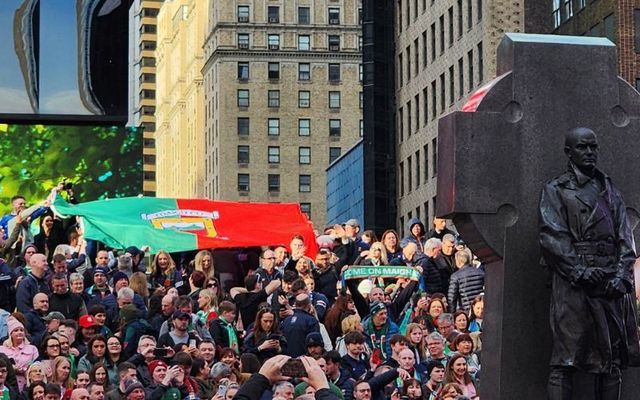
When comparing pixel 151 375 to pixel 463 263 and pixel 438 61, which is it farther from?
pixel 438 61

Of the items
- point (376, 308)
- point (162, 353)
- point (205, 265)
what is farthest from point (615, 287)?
point (205, 265)

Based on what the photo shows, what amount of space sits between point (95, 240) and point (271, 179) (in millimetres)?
124786

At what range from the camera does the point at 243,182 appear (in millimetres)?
154625

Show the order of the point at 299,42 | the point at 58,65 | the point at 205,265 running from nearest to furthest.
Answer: the point at 205,265 < the point at 58,65 < the point at 299,42

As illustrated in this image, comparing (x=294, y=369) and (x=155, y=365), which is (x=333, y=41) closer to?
(x=155, y=365)

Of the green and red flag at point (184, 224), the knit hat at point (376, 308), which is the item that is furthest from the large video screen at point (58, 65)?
the knit hat at point (376, 308)

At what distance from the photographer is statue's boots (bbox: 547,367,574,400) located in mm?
12336

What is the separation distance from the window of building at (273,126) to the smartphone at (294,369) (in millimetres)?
142324

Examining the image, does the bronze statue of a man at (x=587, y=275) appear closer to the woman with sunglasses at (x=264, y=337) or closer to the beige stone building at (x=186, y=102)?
the woman with sunglasses at (x=264, y=337)

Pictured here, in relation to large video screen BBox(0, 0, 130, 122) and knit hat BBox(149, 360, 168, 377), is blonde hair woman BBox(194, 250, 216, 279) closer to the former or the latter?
knit hat BBox(149, 360, 168, 377)

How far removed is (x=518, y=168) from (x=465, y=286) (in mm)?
12669

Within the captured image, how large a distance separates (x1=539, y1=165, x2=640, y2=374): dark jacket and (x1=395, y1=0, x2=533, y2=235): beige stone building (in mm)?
66298

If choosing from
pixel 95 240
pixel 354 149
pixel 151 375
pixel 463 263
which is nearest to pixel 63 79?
pixel 95 240

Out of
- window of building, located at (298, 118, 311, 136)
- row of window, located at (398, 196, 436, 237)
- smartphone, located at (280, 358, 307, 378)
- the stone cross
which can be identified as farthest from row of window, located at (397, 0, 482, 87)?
the stone cross
